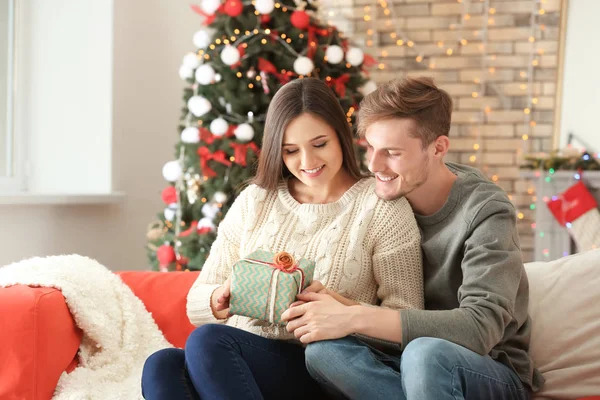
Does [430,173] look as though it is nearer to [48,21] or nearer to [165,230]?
[165,230]

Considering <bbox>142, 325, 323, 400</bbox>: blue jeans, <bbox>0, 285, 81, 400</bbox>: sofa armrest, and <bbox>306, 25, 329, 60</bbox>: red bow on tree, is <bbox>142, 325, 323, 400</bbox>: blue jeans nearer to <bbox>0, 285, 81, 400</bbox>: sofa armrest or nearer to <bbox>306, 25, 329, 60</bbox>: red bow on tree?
<bbox>0, 285, 81, 400</bbox>: sofa armrest

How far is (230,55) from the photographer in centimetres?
342

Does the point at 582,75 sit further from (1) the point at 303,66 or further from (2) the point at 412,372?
(2) the point at 412,372

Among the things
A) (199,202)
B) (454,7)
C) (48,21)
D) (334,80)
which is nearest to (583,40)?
(454,7)

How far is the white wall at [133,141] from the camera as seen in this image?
3.63 meters

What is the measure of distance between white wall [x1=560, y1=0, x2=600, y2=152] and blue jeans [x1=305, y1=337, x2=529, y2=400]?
3.66 m

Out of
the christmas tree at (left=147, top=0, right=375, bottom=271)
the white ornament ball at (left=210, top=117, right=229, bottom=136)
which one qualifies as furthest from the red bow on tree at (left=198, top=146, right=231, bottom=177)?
the white ornament ball at (left=210, top=117, right=229, bottom=136)

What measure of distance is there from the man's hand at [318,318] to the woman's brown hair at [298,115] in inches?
17.6

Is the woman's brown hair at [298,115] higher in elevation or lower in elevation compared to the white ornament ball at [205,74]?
lower

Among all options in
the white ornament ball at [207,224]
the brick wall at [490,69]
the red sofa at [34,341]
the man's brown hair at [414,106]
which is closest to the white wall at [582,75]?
the brick wall at [490,69]

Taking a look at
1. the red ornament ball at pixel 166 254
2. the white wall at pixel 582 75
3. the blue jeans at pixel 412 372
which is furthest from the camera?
the white wall at pixel 582 75

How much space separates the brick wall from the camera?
5117 millimetres

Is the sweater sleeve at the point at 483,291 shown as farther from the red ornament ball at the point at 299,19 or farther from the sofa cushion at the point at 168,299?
the red ornament ball at the point at 299,19

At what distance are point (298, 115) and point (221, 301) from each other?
19.8 inches
